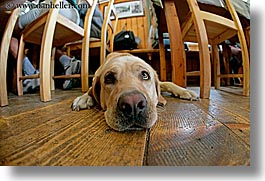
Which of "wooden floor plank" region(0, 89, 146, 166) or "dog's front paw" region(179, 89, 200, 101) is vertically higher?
"dog's front paw" region(179, 89, 200, 101)

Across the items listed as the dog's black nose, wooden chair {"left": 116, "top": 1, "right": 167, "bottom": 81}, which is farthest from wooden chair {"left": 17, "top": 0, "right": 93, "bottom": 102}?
the dog's black nose

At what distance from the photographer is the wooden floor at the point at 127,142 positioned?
39cm

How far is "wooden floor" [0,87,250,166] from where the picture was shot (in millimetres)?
393

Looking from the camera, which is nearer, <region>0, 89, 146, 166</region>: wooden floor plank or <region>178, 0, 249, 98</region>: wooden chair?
<region>0, 89, 146, 166</region>: wooden floor plank

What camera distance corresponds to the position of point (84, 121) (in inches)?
25.4

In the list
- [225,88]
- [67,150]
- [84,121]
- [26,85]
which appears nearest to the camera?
[67,150]

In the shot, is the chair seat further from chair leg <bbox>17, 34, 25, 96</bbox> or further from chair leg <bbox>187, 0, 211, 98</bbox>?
chair leg <bbox>187, 0, 211, 98</bbox>

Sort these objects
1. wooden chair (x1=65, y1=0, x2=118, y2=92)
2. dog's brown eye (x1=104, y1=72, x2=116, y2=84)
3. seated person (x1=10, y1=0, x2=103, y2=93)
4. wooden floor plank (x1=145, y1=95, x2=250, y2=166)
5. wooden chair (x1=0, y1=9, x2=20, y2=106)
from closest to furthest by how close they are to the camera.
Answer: wooden floor plank (x1=145, y1=95, x2=250, y2=166) → dog's brown eye (x1=104, y1=72, x2=116, y2=84) → wooden chair (x1=0, y1=9, x2=20, y2=106) → seated person (x1=10, y1=0, x2=103, y2=93) → wooden chair (x1=65, y1=0, x2=118, y2=92)

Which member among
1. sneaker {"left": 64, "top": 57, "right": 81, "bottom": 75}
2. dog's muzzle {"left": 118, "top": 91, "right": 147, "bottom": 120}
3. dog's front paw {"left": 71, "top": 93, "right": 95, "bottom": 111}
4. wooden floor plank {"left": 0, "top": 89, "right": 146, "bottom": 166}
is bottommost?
wooden floor plank {"left": 0, "top": 89, "right": 146, "bottom": 166}

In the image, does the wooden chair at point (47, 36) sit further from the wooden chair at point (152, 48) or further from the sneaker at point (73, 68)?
the wooden chair at point (152, 48)

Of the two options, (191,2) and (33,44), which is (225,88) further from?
(33,44)

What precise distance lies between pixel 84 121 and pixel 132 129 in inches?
6.7

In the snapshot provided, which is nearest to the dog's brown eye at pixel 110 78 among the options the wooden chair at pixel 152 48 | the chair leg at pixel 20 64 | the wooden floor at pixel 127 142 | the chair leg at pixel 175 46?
the wooden floor at pixel 127 142

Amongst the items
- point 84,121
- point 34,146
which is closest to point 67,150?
point 34,146
